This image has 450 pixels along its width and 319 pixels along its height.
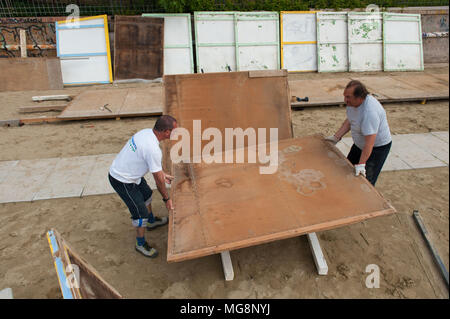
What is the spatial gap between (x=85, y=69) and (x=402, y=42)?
10.1 metres

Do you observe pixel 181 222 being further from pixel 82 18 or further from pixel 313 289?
pixel 82 18

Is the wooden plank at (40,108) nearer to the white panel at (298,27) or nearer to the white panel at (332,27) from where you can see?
the white panel at (298,27)

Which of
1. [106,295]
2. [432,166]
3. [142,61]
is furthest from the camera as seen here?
[142,61]

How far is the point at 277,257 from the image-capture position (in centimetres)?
316

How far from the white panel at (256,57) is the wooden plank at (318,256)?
7.46 meters

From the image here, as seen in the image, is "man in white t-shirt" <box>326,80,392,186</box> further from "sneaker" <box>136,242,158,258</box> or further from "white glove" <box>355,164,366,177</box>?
"sneaker" <box>136,242,158,258</box>

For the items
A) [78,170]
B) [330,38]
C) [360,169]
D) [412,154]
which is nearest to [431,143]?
[412,154]

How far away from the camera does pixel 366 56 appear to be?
998 cm

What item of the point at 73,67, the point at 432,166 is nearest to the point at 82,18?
the point at 73,67

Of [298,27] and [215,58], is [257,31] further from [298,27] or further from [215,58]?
[215,58]

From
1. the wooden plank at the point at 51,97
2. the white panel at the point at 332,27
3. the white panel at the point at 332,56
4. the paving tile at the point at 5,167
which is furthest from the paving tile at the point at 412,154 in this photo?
the wooden plank at the point at 51,97

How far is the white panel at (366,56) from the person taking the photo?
9930mm

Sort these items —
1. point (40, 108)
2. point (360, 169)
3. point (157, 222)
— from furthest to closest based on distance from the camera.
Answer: point (40, 108) → point (157, 222) → point (360, 169)

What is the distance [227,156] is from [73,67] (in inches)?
296
